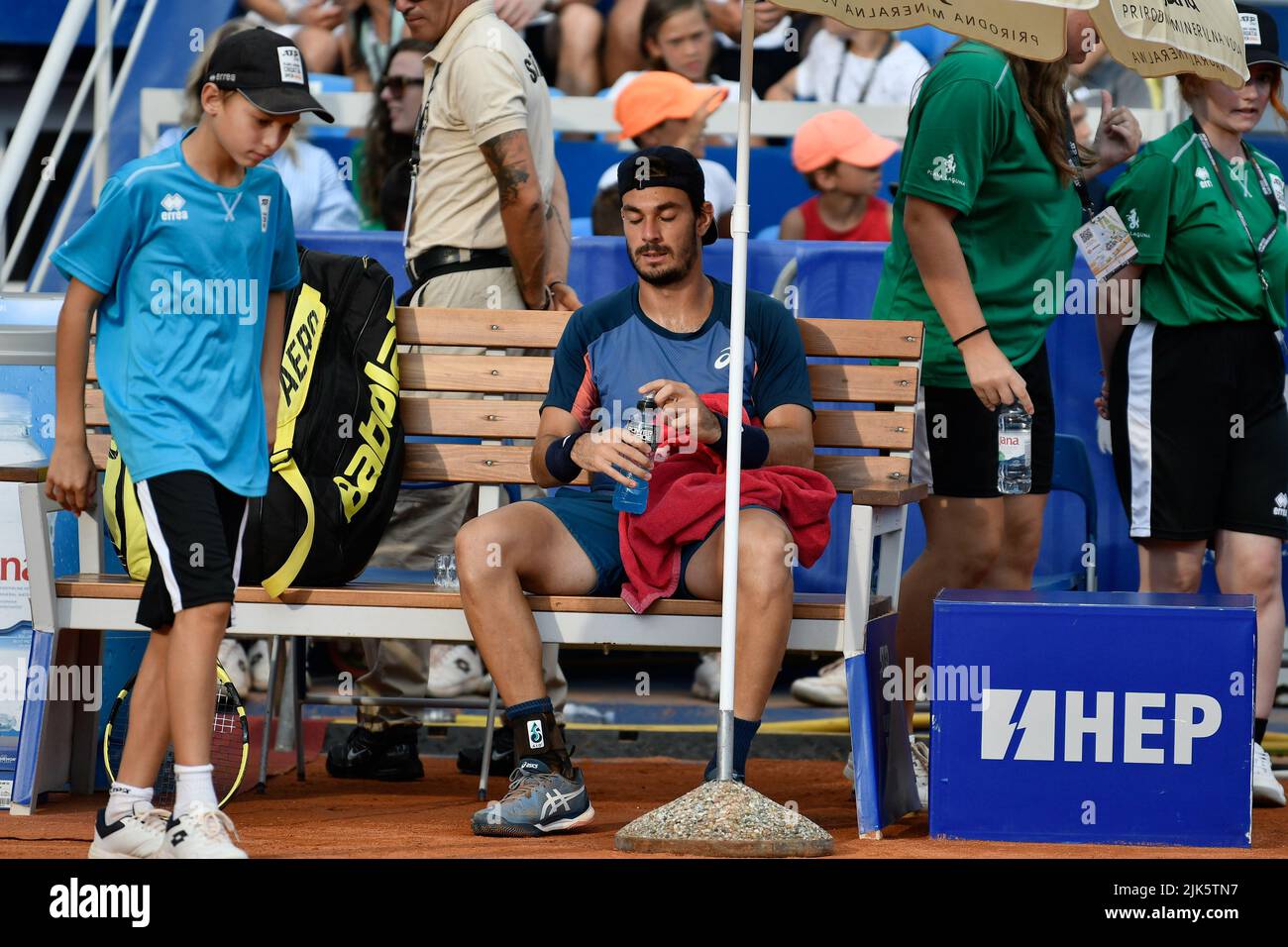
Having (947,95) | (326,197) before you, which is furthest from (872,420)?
(326,197)

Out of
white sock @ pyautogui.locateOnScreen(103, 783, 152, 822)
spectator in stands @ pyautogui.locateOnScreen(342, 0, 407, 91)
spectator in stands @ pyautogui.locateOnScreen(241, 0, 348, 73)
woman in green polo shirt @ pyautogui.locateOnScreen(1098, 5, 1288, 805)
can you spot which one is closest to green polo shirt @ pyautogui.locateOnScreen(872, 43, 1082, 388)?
woman in green polo shirt @ pyautogui.locateOnScreen(1098, 5, 1288, 805)

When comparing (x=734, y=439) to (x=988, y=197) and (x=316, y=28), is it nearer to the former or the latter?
(x=988, y=197)

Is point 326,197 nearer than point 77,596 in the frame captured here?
No

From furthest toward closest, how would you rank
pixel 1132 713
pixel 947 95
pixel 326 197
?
pixel 326 197 → pixel 947 95 → pixel 1132 713

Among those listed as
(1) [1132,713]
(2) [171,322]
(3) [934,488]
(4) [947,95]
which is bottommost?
(1) [1132,713]

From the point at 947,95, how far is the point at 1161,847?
6.43 ft

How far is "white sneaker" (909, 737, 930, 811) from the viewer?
531 centimetres

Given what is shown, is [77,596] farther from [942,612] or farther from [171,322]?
[942,612]

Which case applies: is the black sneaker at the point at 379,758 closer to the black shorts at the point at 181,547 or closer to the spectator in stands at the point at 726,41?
the black shorts at the point at 181,547

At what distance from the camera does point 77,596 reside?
518 centimetres

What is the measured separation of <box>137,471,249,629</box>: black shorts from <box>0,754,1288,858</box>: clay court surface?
1.99 feet

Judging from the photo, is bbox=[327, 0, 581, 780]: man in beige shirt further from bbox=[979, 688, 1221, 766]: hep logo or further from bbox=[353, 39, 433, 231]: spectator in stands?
bbox=[353, 39, 433, 231]: spectator in stands
